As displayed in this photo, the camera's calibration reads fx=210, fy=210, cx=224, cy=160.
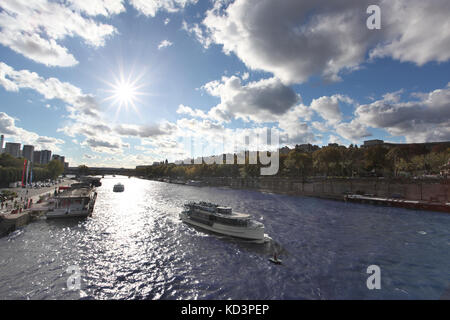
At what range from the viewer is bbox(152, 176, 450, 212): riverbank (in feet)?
225

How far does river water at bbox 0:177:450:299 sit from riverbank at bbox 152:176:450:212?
28.6 metres

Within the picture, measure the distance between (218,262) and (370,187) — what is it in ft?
299

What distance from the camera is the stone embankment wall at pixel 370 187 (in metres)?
71.4

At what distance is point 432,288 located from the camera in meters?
20.7

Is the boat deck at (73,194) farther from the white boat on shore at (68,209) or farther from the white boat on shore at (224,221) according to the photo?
the white boat on shore at (224,221)

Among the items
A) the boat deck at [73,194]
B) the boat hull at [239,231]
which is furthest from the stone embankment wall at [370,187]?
the boat deck at [73,194]

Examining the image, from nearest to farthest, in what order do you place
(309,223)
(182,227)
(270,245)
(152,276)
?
(152,276), (270,245), (182,227), (309,223)

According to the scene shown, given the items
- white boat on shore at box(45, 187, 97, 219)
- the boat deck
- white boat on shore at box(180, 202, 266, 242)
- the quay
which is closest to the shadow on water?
white boat on shore at box(45, 187, 97, 219)

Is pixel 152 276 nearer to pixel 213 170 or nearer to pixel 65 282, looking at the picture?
pixel 65 282

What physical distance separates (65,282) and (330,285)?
85.9 feet

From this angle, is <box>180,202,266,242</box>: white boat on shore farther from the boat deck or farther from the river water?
the boat deck
